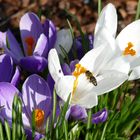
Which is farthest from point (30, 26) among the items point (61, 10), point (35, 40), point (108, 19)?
point (61, 10)

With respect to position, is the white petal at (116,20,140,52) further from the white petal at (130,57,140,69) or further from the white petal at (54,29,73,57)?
the white petal at (54,29,73,57)

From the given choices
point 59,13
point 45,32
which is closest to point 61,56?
point 45,32

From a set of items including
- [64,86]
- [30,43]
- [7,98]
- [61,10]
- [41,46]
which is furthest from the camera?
[61,10]

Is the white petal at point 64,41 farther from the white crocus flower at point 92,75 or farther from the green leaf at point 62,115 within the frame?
the green leaf at point 62,115

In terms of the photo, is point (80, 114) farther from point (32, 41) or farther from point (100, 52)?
point (32, 41)

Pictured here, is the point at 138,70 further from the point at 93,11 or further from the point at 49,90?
the point at 93,11

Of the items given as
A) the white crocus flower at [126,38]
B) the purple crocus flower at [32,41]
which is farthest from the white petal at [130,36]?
the purple crocus flower at [32,41]

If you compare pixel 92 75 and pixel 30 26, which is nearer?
pixel 92 75
